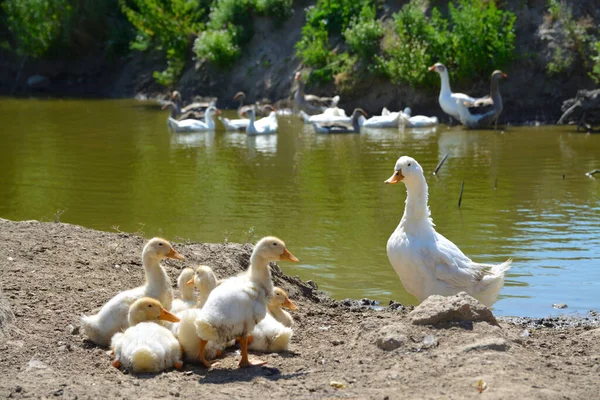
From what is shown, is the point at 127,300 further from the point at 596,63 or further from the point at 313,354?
the point at 596,63

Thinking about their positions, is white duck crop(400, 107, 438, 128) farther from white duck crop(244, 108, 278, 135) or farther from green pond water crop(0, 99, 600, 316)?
white duck crop(244, 108, 278, 135)

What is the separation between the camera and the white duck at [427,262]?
24.9 feet

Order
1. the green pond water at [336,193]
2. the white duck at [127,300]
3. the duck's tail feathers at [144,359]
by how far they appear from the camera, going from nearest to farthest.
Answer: the duck's tail feathers at [144,359] → the white duck at [127,300] → the green pond water at [336,193]

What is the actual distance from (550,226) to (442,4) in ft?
54.7

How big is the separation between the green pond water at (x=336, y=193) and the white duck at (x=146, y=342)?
10.5ft

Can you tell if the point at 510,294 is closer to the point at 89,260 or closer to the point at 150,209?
the point at 89,260

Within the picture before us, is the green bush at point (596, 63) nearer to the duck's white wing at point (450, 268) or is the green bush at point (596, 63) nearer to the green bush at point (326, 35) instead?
the green bush at point (326, 35)

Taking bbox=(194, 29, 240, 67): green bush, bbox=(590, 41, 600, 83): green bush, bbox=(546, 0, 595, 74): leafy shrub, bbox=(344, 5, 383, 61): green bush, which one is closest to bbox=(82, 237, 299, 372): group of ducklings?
bbox=(590, 41, 600, 83): green bush

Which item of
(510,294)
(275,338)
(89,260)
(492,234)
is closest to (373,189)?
(492,234)

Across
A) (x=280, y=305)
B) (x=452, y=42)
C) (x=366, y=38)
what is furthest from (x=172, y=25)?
(x=280, y=305)

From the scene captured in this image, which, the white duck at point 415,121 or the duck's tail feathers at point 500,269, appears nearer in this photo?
the duck's tail feathers at point 500,269

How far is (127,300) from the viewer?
6391 millimetres

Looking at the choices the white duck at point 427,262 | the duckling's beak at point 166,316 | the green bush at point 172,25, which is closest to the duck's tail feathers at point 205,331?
the duckling's beak at point 166,316

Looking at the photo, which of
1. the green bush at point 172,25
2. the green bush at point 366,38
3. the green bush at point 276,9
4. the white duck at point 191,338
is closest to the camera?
the white duck at point 191,338
